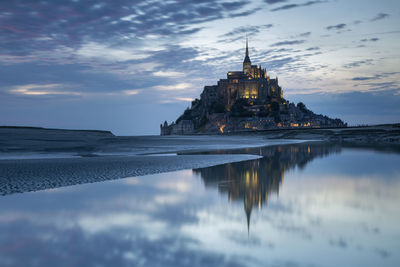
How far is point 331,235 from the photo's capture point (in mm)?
5660

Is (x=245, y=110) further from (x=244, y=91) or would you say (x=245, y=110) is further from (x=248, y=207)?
(x=248, y=207)

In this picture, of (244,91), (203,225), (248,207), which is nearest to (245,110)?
(244,91)

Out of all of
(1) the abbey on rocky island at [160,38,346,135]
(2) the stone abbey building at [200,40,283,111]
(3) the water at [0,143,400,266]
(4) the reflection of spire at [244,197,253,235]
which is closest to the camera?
(3) the water at [0,143,400,266]

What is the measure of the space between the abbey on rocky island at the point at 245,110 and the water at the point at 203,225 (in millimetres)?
120017

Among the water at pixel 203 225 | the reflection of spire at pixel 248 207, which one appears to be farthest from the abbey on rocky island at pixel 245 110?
the reflection of spire at pixel 248 207

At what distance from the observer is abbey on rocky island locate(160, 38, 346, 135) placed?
133 m

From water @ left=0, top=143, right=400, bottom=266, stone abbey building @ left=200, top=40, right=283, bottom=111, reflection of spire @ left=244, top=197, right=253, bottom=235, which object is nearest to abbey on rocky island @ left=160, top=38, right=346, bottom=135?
stone abbey building @ left=200, top=40, right=283, bottom=111

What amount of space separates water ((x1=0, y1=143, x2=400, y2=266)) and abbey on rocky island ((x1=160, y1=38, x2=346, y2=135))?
120017 mm

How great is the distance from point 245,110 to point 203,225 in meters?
138

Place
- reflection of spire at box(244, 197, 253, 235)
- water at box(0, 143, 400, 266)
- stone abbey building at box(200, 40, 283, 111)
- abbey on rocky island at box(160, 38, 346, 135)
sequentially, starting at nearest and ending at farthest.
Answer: water at box(0, 143, 400, 266), reflection of spire at box(244, 197, 253, 235), abbey on rocky island at box(160, 38, 346, 135), stone abbey building at box(200, 40, 283, 111)

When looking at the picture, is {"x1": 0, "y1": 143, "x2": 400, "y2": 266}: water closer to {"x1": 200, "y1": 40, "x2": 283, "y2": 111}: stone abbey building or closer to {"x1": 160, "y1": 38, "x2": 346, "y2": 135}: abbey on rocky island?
{"x1": 160, "y1": 38, "x2": 346, "y2": 135}: abbey on rocky island

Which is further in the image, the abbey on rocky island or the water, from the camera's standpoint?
the abbey on rocky island

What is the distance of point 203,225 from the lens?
6.26 metres

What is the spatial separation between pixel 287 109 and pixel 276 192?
134506mm
